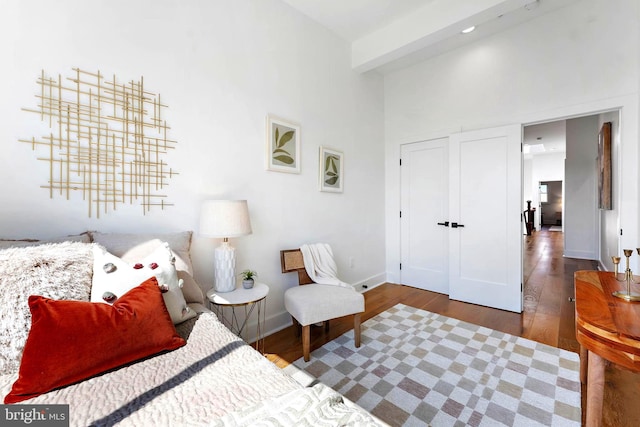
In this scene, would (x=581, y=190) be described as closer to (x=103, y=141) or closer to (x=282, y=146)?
(x=282, y=146)

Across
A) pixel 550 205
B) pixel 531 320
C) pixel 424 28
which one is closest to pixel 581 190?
pixel 531 320

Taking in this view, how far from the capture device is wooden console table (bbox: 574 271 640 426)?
913 mm

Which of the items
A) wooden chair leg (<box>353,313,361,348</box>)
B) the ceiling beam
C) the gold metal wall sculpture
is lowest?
wooden chair leg (<box>353,313,361,348</box>)

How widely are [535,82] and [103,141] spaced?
12.8 ft

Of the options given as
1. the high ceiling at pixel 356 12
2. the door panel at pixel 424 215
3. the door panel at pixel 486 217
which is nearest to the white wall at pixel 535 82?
the door panel at pixel 424 215

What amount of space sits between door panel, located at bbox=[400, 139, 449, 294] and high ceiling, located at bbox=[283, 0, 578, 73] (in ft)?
4.04

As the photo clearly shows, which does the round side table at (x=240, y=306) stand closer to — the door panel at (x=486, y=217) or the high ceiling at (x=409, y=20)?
the door panel at (x=486, y=217)

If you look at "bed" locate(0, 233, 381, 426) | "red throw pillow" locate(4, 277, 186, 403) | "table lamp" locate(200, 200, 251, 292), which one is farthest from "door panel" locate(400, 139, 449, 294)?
"red throw pillow" locate(4, 277, 186, 403)

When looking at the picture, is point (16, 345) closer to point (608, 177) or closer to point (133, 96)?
point (133, 96)

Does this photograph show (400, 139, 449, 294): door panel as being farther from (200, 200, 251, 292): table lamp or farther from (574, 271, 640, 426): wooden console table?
(200, 200, 251, 292): table lamp

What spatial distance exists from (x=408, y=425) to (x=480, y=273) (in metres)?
2.27

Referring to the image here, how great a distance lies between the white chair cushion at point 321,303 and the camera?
2.00 meters

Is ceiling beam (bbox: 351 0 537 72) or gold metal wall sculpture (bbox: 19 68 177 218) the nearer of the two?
gold metal wall sculpture (bbox: 19 68 177 218)

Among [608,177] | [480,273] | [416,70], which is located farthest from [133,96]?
[608,177]
